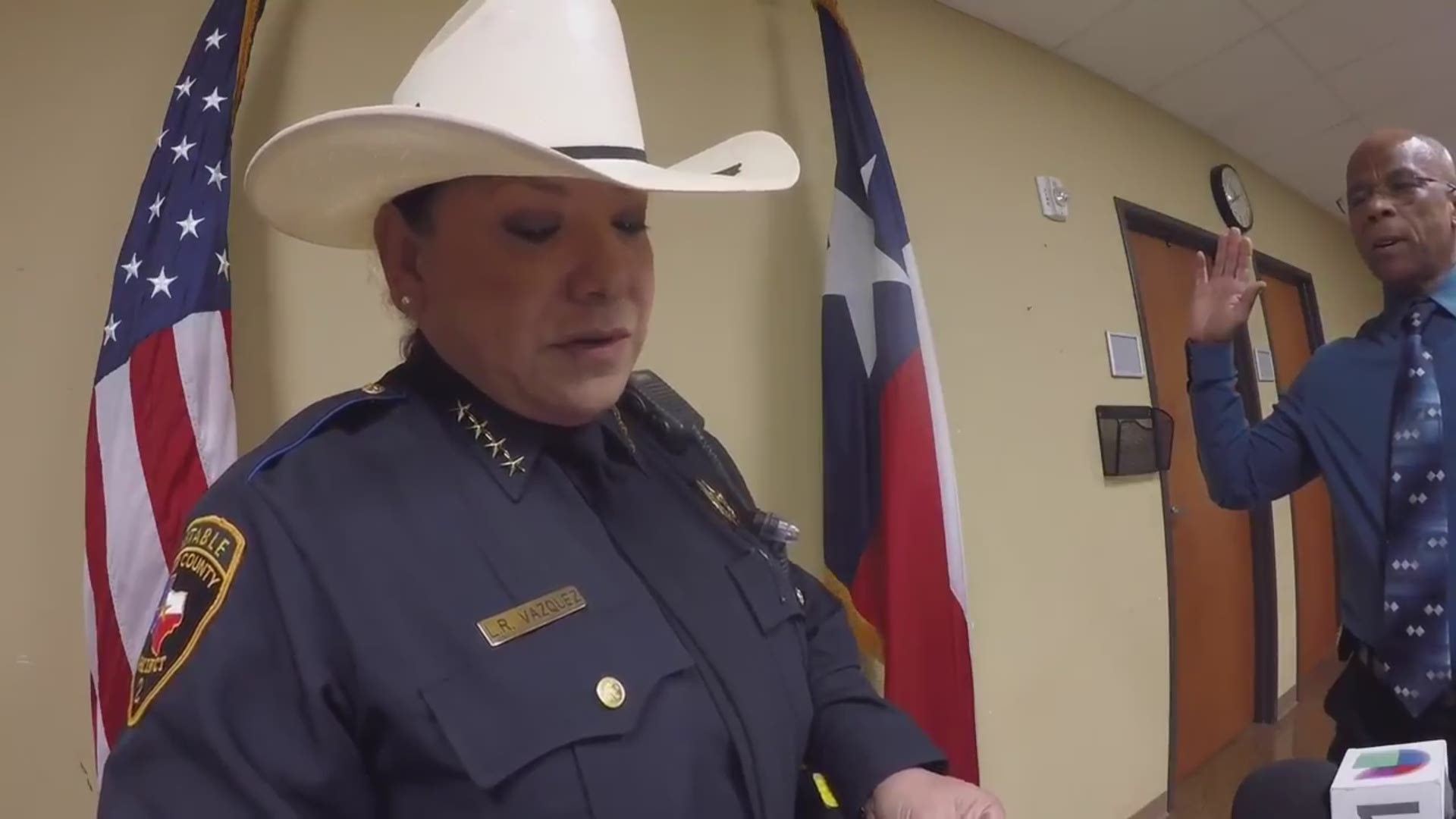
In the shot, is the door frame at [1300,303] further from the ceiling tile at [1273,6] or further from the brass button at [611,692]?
the brass button at [611,692]

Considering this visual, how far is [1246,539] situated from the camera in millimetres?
3148

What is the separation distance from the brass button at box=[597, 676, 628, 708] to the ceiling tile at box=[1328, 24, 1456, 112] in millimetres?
3101

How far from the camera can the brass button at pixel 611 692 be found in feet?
1.88

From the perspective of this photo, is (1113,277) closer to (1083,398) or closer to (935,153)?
(1083,398)

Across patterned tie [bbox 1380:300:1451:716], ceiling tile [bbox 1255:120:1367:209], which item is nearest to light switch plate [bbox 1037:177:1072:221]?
patterned tie [bbox 1380:300:1451:716]

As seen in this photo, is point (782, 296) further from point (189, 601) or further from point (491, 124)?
point (189, 601)

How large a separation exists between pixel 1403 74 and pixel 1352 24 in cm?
59

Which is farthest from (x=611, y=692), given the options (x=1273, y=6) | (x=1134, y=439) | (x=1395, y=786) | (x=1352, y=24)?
(x=1352, y=24)

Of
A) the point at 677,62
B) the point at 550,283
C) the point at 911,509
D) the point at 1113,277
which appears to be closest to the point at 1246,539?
the point at 1113,277

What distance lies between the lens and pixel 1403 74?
2.73 metres

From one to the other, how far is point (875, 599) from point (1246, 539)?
2397 millimetres

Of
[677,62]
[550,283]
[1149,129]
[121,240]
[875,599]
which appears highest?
[1149,129]

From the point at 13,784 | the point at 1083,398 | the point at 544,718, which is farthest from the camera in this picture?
the point at 1083,398

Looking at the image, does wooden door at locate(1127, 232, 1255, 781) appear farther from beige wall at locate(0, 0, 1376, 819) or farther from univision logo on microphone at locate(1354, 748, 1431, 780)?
univision logo on microphone at locate(1354, 748, 1431, 780)
